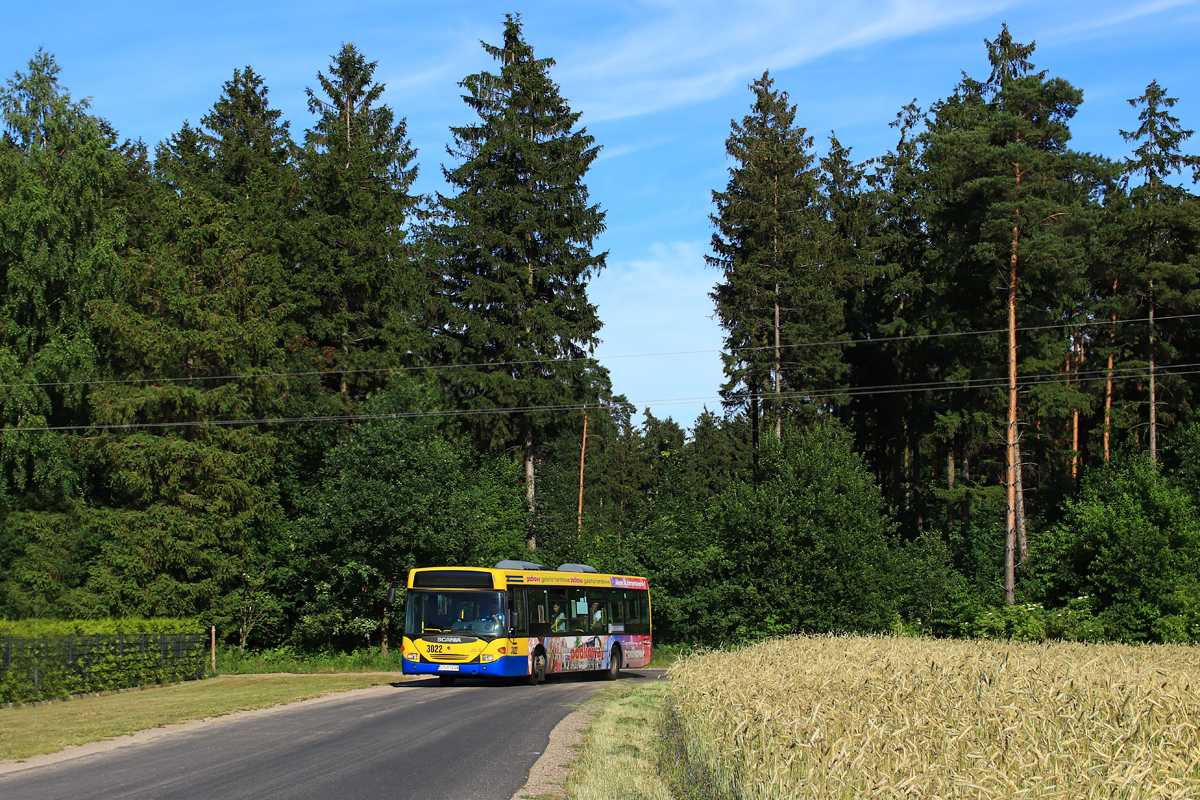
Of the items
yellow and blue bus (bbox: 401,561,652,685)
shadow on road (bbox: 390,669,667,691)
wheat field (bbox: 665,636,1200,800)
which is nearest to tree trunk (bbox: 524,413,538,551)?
shadow on road (bbox: 390,669,667,691)

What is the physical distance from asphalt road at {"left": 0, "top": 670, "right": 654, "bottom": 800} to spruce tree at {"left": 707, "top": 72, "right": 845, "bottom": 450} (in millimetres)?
29706

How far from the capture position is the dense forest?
36.8 meters

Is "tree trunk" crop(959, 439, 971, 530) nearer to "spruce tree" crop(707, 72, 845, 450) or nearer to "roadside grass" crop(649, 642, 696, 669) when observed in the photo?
"spruce tree" crop(707, 72, 845, 450)

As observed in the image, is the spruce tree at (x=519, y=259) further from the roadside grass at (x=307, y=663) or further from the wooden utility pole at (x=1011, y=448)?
the wooden utility pole at (x=1011, y=448)

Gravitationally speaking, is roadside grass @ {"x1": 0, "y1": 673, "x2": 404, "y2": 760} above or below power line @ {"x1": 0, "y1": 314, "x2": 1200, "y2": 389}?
below

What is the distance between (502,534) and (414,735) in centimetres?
3260

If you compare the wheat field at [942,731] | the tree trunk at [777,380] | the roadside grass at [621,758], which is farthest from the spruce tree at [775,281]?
the wheat field at [942,731]

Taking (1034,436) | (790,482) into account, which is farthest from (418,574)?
(1034,436)

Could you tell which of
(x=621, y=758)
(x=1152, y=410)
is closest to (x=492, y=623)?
(x=621, y=758)

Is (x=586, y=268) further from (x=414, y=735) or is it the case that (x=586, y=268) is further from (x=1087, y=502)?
(x=414, y=735)

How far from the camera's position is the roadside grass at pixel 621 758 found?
10.4m

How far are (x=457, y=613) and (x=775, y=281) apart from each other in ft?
85.5

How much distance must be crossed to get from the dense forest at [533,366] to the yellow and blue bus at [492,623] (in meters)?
8.54

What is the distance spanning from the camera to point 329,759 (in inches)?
510
